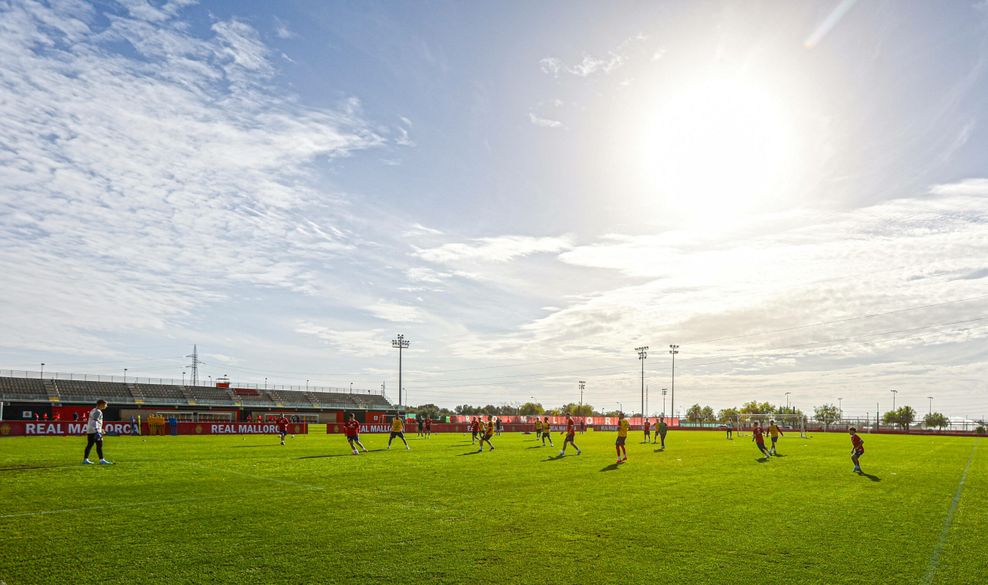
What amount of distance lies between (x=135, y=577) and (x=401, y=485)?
8.91m

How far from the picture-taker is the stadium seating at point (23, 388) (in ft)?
259

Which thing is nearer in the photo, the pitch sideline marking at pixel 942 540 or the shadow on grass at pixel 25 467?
the pitch sideline marking at pixel 942 540

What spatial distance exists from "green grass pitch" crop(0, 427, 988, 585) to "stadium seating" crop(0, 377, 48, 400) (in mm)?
75246

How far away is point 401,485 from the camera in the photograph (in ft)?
52.3

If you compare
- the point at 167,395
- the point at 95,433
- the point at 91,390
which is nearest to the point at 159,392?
the point at 167,395

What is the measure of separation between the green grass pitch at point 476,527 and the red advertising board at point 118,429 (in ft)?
85.5

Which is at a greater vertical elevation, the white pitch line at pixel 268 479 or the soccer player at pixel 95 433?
the soccer player at pixel 95 433

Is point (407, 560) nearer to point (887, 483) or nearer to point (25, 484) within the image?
point (25, 484)

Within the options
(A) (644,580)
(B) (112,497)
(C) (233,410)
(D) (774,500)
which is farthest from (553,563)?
(C) (233,410)

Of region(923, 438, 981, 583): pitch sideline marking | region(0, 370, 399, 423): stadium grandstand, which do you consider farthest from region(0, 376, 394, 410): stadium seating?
region(923, 438, 981, 583): pitch sideline marking

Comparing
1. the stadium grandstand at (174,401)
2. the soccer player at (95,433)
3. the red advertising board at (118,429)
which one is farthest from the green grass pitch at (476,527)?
the stadium grandstand at (174,401)

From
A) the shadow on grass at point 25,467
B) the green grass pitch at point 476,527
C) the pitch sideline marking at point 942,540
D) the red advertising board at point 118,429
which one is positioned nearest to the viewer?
the green grass pitch at point 476,527

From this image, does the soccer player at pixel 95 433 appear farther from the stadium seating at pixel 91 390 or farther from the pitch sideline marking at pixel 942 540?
the stadium seating at pixel 91 390

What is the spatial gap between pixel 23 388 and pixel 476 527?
3710 inches
